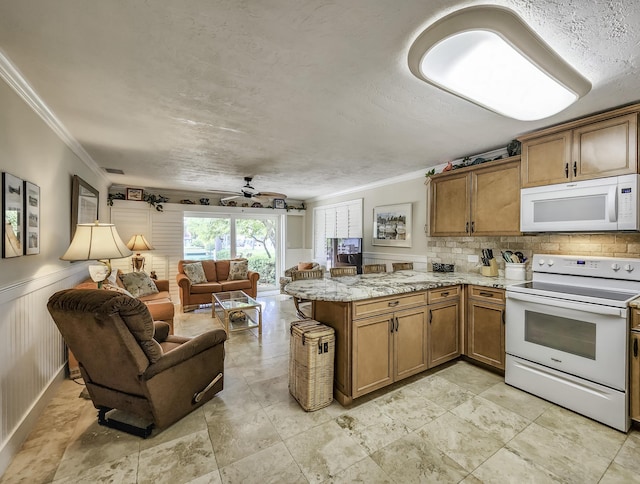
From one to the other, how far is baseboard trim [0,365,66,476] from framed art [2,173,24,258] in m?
1.12

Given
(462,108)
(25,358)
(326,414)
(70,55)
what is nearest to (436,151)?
(462,108)

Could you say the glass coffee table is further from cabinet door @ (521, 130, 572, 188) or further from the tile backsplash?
cabinet door @ (521, 130, 572, 188)

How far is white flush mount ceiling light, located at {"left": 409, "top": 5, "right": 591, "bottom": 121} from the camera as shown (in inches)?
52.1

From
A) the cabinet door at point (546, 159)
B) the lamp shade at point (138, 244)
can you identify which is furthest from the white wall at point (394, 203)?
the lamp shade at point (138, 244)

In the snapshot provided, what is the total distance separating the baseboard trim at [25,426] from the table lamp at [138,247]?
3.04 m

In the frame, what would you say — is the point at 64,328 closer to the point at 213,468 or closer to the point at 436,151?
the point at 213,468

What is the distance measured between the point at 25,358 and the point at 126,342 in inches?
37.3

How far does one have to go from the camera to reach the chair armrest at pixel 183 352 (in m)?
1.84

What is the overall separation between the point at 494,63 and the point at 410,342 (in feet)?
7.20

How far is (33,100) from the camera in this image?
2072 millimetres

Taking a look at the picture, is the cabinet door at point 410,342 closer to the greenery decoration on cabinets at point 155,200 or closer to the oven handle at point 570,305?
the oven handle at point 570,305

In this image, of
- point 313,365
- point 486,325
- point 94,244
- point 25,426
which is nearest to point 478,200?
point 486,325

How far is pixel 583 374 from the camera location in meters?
2.14

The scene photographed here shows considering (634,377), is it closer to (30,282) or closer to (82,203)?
(30,282)
